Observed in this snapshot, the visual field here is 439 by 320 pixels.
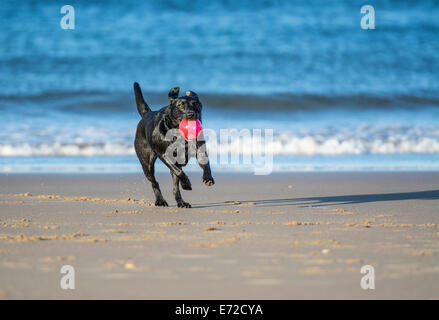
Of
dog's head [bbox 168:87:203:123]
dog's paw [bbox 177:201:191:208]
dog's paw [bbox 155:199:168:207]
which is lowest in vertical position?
dog's paw [bbox 177:201:191:208]

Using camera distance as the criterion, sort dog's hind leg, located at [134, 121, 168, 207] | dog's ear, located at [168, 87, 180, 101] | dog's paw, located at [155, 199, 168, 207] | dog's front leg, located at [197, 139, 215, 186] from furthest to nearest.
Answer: dog's hind leg, located at [134, 121, 168, 207] < dog's paw, located at [155, 199, 168, 207] < dog's ear, located at [168, 87, 180, 101] < dog's front leg, located at [197, 139, 215, 186]

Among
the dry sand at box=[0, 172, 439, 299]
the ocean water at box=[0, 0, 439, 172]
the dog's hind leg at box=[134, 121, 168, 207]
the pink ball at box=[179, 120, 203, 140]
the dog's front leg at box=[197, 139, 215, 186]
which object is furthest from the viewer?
the ocean water at box=[0, 0, 439, 172]

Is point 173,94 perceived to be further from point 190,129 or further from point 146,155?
point 146,155

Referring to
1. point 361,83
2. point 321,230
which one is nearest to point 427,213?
point 321,230

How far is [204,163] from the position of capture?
5.71 meters

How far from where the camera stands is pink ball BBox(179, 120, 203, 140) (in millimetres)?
5754

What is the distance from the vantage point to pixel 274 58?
2348cm

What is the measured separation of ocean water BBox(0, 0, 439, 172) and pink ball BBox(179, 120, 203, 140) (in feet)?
15.3

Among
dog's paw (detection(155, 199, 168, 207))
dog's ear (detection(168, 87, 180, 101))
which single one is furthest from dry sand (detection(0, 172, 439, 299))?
dog's ear (detection(168, 87, 180, 101))

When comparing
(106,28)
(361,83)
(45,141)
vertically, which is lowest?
(45,141)

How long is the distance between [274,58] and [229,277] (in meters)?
20.8

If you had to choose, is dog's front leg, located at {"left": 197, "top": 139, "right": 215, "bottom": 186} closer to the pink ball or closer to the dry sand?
the pink ball

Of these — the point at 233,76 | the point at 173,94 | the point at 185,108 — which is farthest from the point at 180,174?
the point at 233,76
